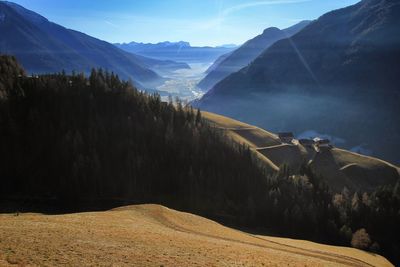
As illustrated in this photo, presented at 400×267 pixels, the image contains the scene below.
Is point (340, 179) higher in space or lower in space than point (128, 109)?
lower

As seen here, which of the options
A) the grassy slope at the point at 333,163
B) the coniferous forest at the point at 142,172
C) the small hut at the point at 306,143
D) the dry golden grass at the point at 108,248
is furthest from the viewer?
the small hut at the point at 306,143

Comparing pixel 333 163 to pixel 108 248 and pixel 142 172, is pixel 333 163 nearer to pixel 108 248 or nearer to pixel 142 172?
pixel 142 172

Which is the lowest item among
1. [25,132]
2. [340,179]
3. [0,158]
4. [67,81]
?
[340,179]

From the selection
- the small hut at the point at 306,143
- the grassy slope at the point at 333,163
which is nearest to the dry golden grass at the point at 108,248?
the grassy slope at the point at 333,163

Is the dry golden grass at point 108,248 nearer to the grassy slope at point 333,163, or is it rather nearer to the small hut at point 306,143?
the grassy slope at point 333,163

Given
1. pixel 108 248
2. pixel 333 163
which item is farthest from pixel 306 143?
pixel 108 248

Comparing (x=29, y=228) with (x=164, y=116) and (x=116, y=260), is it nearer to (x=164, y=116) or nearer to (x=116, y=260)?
(x=116, y=260)

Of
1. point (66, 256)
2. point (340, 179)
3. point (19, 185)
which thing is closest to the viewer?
point (66, 256)

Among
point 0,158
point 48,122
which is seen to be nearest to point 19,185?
point 0,158
